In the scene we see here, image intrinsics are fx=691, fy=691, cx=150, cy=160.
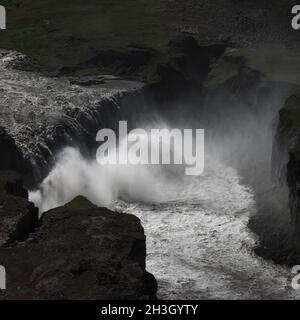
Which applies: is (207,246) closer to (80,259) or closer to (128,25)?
(80,259)

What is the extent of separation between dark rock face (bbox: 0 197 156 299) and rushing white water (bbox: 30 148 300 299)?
644 centimetres

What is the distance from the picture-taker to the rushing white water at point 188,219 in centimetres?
3469

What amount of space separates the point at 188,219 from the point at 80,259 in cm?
1849

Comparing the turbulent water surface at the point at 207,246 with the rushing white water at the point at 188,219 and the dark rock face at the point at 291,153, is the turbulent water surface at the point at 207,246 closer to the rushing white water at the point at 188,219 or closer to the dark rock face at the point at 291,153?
the rushing white water at the point at 188,219

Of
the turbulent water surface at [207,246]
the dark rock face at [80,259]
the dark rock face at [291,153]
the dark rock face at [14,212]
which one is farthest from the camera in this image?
the dark rock face at [291,153]

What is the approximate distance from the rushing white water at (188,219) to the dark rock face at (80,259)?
644cm

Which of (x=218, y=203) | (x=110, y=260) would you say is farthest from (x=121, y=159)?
(x=110, y=260)

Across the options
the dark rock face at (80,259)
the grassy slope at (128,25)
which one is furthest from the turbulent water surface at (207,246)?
the grassy slope at (128,25)

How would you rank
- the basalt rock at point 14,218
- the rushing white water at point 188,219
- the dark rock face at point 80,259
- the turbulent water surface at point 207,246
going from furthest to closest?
the rushing white water at point 188,219, the turbulent water surface at point 207,246, the basalt rock at point 14,218, the dark rock face at point 80,259

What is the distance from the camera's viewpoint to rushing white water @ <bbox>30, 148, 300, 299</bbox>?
114 feet

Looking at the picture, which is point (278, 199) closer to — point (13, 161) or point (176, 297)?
point (176, 297)

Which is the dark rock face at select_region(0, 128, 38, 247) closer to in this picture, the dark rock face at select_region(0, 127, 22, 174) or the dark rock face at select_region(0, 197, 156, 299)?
the dark rock face at select_region(0, 197, 156, 299)

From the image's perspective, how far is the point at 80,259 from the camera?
84.1ft

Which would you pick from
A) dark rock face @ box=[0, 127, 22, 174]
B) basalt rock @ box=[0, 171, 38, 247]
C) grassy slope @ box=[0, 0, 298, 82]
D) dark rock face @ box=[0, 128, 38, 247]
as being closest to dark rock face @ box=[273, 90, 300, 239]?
dark rock face @ box=[0, 128, 38, 247]
